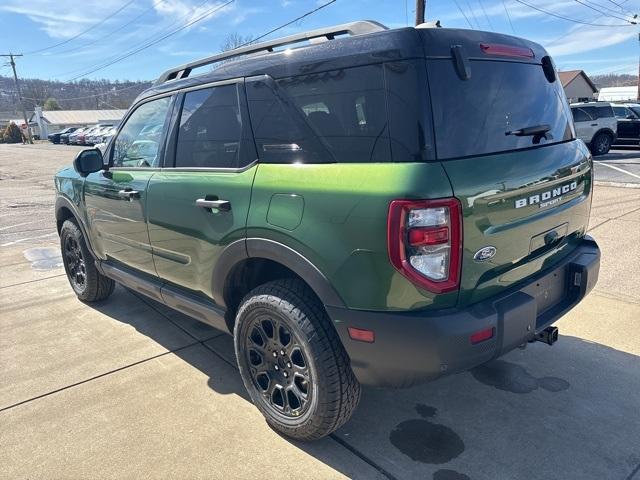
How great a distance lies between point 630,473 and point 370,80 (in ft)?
7.25

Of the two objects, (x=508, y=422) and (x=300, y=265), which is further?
(x=508, y=422)

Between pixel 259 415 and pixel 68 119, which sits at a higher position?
pixel 68 119

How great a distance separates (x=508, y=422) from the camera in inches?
109

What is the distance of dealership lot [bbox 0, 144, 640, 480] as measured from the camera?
2479mm

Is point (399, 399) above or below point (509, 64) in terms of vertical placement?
below

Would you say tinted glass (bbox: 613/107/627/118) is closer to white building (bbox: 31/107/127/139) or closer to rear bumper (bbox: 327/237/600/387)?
rear bumper (bbox: 327/237/600/387)

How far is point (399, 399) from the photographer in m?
3.04

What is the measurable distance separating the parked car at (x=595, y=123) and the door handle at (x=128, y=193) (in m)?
16.5

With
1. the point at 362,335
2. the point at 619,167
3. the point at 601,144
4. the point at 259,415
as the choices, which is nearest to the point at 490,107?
the point at 362,335

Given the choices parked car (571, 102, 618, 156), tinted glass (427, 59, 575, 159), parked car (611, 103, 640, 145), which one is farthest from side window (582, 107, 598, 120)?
tinted glass (427, 59, 575, 159)

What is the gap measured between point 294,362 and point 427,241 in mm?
1023

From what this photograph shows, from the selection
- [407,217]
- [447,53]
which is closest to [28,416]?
[407,217]

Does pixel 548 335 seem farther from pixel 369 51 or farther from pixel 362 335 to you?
pixel 369 51

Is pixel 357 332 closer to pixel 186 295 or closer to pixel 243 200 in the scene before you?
pixel 243 200
